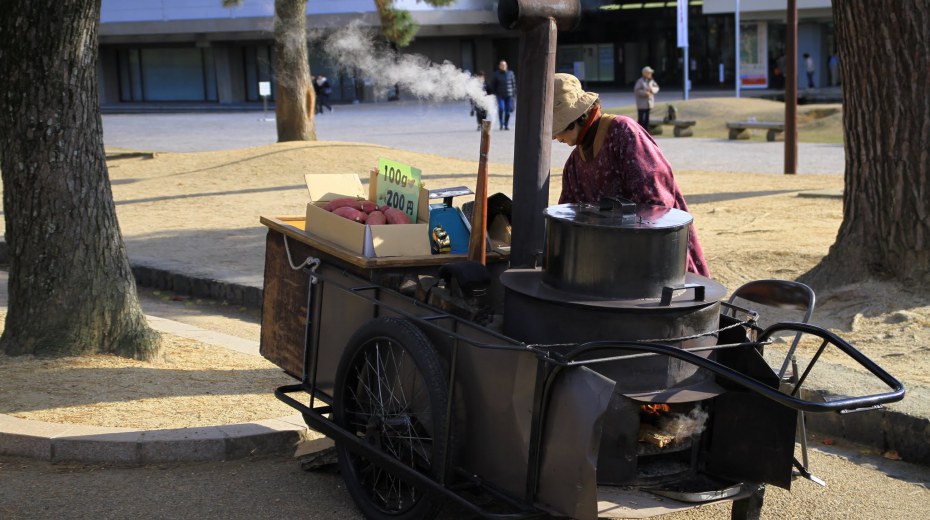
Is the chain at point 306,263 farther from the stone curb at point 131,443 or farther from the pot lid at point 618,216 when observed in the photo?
the pot lid at point 618,216

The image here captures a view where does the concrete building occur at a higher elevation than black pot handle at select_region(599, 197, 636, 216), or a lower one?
higher

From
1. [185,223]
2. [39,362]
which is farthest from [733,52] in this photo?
[39,362]

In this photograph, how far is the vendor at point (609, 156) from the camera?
13.4 ft

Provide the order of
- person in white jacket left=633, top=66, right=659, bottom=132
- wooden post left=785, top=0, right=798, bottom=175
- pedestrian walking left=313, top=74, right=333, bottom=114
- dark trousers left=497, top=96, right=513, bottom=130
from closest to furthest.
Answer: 1. wooden post left=785, top=0, right=798, bottom=175
2. person in white jacket left=633, top=66, right=659, bottom=132
3. dark trousers left=497, top=96, right=513, bottom=130
4. pedestrian walking left=313, top=74, right=333, bottom=114

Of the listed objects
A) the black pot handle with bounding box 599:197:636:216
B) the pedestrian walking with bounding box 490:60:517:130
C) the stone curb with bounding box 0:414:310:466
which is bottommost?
the stone curb with bounding box 0:414:310:466

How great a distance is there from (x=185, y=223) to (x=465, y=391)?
9.26 metres

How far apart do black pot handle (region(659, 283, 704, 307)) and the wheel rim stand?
3.00 ft

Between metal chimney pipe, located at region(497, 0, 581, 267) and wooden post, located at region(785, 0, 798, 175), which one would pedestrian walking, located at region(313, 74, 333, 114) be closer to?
wooden post, located at region(785, 0, 798, 175)

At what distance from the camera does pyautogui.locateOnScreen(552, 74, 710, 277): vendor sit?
13.4ft

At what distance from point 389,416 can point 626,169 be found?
4.57 ft

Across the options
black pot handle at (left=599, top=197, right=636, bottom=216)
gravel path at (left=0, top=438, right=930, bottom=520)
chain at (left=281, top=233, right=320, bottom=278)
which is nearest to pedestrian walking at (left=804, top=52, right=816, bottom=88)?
gravel path at (left=0, top=438, right=930, bottom=520)

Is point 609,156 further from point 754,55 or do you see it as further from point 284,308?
point 754,55

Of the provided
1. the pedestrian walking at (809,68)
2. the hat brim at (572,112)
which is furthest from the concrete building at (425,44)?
the hat brim at (572,112)

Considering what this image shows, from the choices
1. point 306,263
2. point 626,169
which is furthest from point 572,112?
point 306,263
